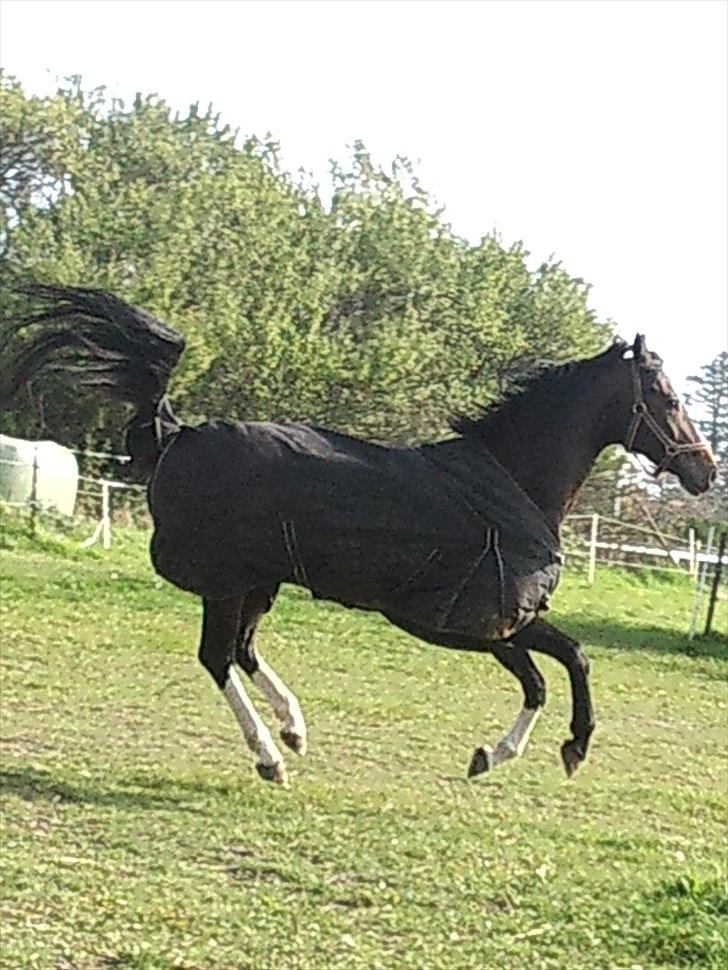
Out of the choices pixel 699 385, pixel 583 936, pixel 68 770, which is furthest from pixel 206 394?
pixel 68 770

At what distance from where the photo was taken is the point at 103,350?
3383 mm

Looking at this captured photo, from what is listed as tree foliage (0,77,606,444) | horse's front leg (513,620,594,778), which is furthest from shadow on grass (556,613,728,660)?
horse's front leg (513,620,594,778)

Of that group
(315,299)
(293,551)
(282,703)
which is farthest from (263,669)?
(315,299)

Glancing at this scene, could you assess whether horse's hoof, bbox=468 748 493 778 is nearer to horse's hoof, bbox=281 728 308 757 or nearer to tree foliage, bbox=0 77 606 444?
horse's hoof, bbox=281 728 308 757

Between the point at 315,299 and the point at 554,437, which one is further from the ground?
the point at 315,299

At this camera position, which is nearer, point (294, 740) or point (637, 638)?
A: point (294, 740)

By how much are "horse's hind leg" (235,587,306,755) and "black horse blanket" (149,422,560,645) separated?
147mm

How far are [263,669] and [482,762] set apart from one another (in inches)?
22.3

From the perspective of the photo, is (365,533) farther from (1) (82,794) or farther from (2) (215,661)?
(1) (82,794)

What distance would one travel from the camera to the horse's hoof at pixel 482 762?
383cm

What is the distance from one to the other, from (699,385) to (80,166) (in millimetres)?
2470

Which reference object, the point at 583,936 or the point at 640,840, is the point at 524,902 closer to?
the point at 583,936

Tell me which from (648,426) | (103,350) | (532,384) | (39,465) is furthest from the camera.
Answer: (39,465)

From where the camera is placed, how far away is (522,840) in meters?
10.8
